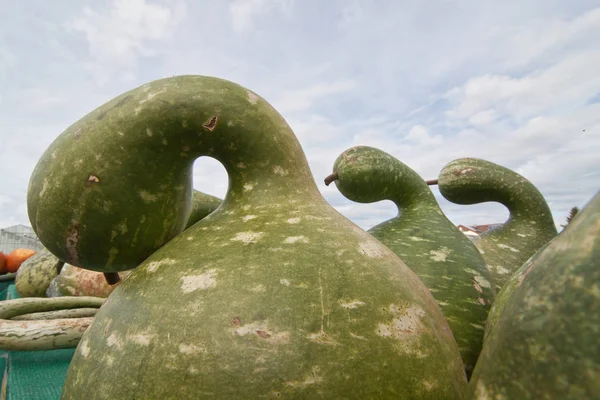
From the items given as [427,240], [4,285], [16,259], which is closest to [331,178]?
[427,240]

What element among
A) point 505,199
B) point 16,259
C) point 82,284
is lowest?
point 16,259

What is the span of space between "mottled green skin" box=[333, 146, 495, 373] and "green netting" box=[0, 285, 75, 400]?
4.13ft

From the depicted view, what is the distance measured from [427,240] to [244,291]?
936mm

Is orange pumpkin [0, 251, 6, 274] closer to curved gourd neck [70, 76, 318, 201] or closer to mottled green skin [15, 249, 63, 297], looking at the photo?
mottled green skin [15, 249, 63, 297]

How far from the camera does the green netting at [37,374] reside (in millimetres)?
1337

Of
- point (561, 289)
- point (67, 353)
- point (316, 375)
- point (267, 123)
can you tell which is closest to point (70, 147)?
point (267, 123)

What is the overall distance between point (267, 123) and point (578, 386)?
2.53ft

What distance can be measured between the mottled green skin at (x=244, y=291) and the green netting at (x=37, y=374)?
712mm

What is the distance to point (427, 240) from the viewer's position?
143 centimetres

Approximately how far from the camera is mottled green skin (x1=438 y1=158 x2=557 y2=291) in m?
1.98

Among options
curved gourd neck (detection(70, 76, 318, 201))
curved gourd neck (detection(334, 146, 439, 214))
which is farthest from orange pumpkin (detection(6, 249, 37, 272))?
curved gourd neck (detection(70, 76, 318, 201))

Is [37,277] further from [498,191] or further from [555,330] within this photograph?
[555,330]

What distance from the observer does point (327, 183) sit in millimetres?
1750

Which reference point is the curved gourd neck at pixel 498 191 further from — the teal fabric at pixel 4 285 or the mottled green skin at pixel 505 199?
the teal fabric at pixel 4 285
